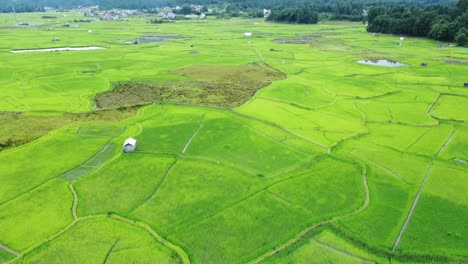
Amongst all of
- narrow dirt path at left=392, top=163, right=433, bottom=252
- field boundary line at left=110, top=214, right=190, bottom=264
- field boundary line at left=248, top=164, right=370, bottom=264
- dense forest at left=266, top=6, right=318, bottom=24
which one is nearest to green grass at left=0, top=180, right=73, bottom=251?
field boundary line at left=110, top=214, right=190, bottom=264

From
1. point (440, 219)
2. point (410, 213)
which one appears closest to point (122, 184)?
point (410, 213)

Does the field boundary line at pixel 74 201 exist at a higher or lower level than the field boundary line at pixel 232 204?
higher

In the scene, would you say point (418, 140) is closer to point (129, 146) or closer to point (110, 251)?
point (129, 146)

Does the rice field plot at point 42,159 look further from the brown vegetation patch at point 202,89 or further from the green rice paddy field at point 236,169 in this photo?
the brown vegetation patch at point 202,89

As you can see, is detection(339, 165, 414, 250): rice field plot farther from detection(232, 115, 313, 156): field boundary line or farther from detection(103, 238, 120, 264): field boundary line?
detection(103, 238, 120, 264): field boundary line

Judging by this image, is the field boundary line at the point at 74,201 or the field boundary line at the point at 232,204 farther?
the field boundary line at the point at 74,201

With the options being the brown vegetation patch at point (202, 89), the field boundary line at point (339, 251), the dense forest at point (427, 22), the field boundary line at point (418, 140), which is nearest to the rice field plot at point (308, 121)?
the brown vegetation patch at point (202, 89)
